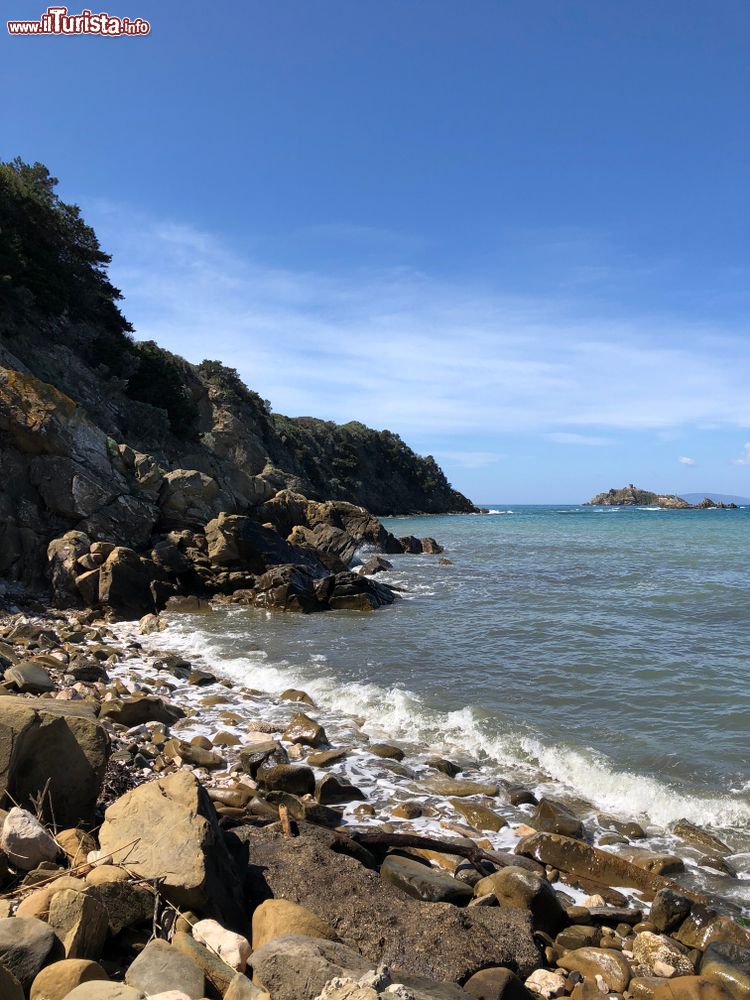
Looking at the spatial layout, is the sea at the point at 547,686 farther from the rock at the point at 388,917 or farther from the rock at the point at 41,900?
the rock at the point at 41,900

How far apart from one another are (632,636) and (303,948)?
13.3m

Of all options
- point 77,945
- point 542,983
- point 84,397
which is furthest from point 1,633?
point 84,397

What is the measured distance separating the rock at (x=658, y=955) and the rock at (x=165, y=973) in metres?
3.39

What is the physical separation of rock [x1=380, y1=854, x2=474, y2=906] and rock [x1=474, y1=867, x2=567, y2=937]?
275 millimetres

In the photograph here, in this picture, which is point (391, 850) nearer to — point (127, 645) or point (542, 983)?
point (542, 983)

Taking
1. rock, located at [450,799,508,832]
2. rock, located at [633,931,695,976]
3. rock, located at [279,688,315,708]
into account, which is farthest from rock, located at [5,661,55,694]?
rock, located at [633,931,695,976]

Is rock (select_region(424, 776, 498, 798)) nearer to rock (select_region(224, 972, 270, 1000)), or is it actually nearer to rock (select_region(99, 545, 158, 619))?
rock (select_region(224, 972, 270, 1000))

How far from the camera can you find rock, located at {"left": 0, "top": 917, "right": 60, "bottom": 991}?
295cm

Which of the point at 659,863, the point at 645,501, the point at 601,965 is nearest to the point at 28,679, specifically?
the point at 601,965

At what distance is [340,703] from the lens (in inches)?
423

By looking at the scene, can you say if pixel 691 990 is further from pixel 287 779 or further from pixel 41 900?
pixel 287 779

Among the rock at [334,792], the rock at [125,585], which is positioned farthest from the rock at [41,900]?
the rock at [125,585]

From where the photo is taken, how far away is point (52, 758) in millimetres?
4734

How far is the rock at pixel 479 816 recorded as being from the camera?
6.71 m
